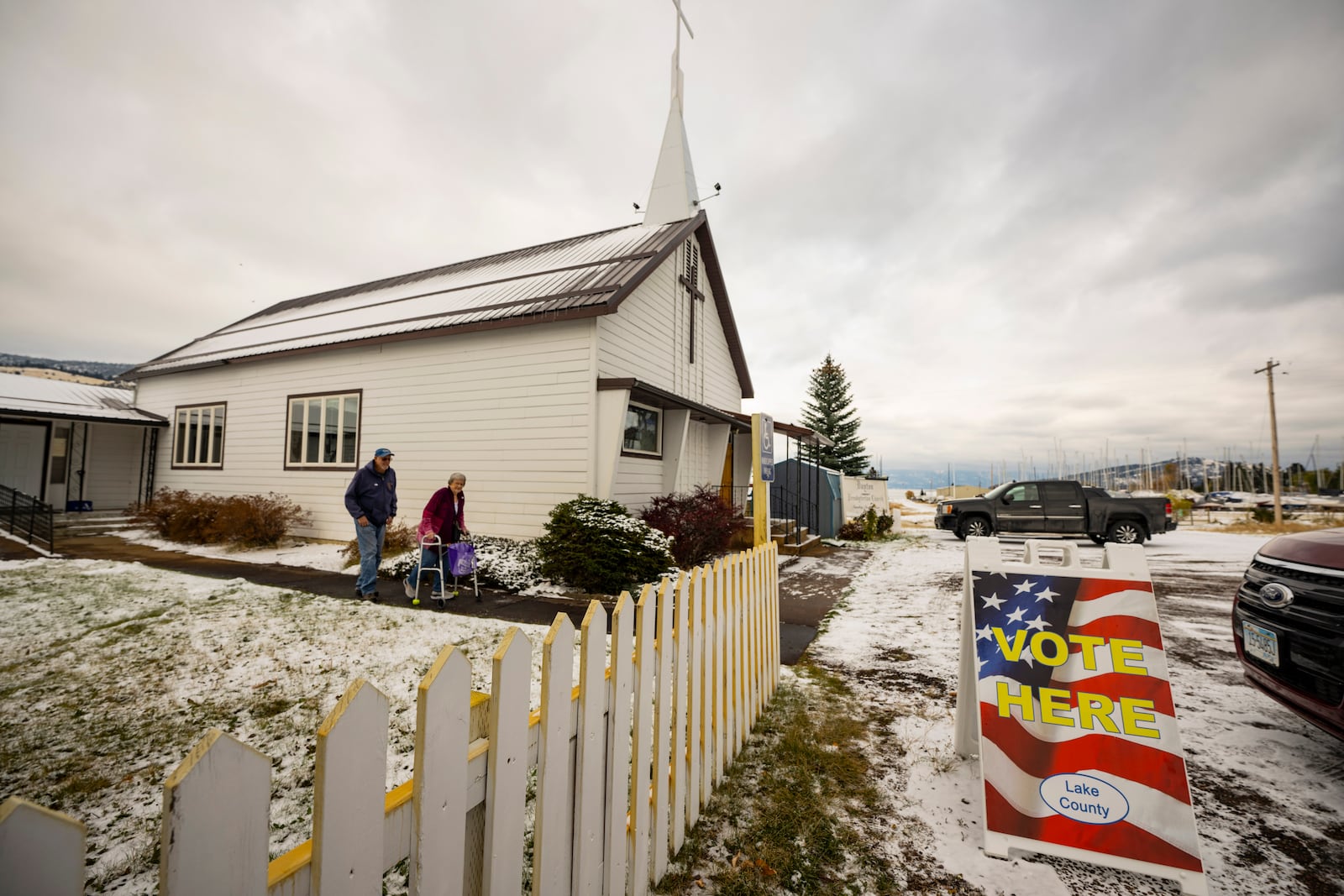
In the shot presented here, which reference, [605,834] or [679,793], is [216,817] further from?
[679,793]

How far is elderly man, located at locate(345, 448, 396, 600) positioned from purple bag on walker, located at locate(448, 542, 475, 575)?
1095mm

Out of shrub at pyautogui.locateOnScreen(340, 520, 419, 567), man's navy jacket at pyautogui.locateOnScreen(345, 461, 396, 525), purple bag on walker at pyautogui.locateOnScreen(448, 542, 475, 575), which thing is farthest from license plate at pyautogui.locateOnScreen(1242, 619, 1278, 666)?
shrub at pyautogui.locateOnScreen(340, 520, 419, 567)

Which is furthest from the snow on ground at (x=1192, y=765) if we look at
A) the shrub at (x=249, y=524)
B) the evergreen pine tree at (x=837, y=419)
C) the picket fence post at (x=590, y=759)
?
the evergreen pine tree at (x=837, y=419)

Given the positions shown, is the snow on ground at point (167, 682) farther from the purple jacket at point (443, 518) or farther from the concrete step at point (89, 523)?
the concrete step at point (89, 523)

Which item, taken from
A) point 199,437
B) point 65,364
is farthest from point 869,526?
point 65,364

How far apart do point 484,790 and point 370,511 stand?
6414mm

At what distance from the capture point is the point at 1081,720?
7.81ft

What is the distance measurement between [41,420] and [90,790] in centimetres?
1907

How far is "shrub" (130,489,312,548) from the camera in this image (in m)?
10.4

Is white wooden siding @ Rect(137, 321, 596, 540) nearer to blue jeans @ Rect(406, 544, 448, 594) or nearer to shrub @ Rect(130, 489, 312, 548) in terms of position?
shrub @ Rect(130, 489, 312, 548)

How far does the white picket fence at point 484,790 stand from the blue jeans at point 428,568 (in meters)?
4.93

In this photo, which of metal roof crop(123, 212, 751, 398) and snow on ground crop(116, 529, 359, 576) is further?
metal roof crop(123, 212, 751, 398)

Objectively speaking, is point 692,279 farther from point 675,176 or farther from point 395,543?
point 395,543

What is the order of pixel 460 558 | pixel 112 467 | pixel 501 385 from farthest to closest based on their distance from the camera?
pixel 112 467
pixel 501 385
pixel 460 558
